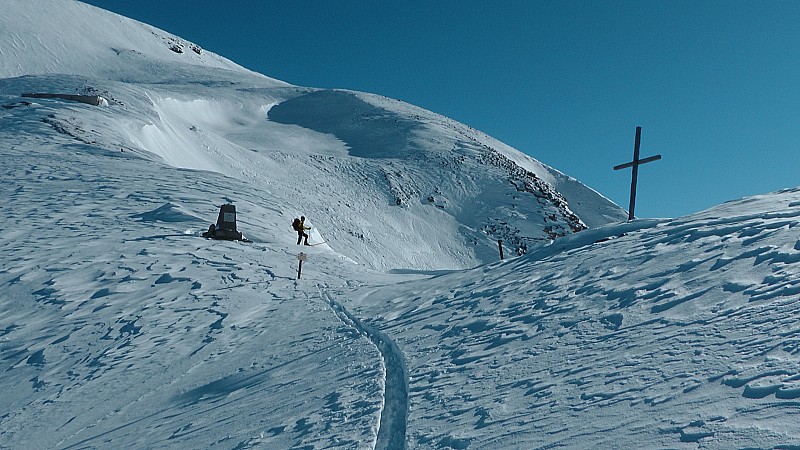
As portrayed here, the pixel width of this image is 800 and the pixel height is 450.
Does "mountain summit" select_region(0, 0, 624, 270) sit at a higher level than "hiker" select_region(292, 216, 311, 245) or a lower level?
higher

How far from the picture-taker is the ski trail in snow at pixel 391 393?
18.4ft

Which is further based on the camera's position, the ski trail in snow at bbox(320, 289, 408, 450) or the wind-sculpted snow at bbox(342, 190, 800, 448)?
the ski trail in snow at bbox(320, 289, 408, 450)

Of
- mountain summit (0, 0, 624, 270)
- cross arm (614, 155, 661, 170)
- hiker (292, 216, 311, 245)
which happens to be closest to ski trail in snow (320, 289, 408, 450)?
cross arm (614, 155, 661, 170)

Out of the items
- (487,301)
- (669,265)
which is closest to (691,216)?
(669,265)

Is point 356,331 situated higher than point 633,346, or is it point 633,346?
point 633,346

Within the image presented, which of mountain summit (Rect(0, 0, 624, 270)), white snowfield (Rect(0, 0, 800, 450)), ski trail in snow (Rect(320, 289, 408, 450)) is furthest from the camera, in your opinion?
mountain summit (Rect(0, 0, 624, 270))

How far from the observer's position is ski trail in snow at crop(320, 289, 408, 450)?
5609 mm

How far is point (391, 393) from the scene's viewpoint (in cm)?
686

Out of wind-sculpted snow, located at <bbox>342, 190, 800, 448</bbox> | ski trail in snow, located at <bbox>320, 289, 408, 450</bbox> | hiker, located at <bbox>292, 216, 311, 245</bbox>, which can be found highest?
hiker, located at <bbox>292, 216, 311, 245</bbox>

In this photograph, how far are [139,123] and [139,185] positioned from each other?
521 inches

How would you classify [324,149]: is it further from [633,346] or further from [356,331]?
[633,346]

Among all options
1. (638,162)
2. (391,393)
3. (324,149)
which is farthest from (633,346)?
(324,149)

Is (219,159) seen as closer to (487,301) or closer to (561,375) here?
(487,301)

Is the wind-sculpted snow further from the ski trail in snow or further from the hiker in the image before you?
the hiker
